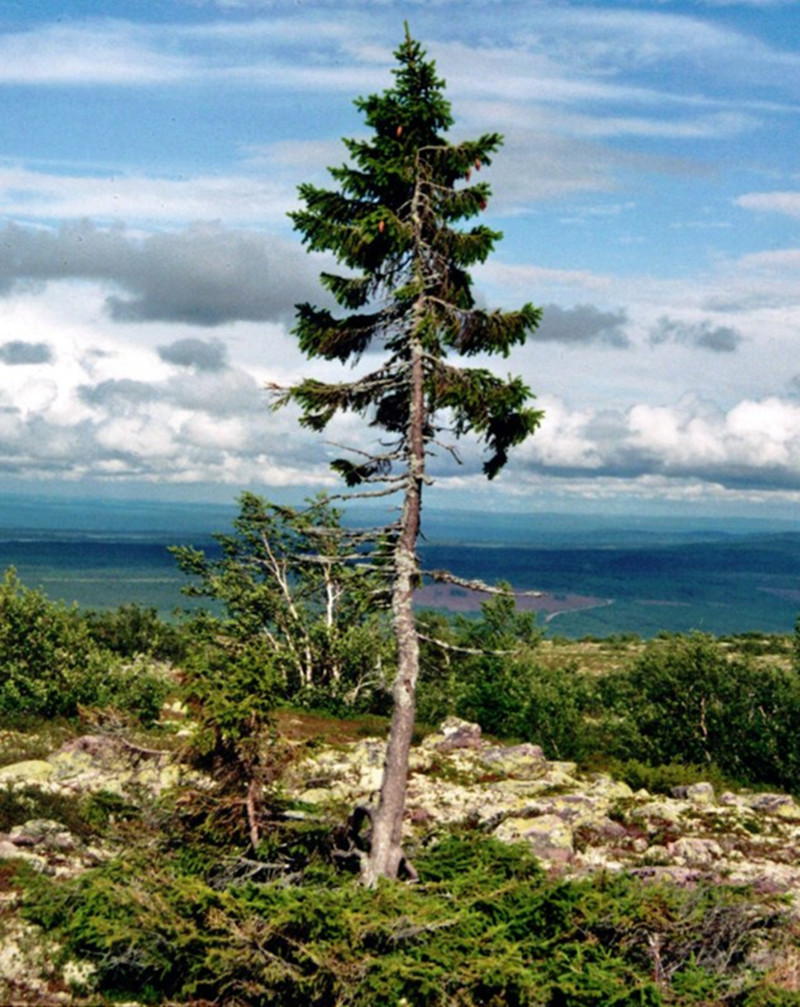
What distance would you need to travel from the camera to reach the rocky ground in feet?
49.4

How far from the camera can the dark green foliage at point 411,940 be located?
1064cm

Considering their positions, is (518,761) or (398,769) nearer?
(398,769)

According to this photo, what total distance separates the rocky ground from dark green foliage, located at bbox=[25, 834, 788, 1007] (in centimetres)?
104

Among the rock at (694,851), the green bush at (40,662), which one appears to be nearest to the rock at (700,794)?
the rock at (694,851)

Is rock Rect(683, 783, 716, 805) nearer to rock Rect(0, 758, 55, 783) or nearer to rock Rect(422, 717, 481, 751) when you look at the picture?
rock Rect(422, 717, 481, 751)

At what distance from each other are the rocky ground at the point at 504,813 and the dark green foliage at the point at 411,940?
40.9 inches

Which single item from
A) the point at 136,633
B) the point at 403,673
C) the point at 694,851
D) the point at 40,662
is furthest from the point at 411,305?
the point at 136,633

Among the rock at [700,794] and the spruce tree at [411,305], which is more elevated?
the spruce tree at [411,305]

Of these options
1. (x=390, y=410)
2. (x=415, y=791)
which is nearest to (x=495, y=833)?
(x=415, y=791)

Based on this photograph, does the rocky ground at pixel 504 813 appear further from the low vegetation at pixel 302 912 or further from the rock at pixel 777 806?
the low vegetation at pixel 302 912

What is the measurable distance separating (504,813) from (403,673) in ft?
17.6

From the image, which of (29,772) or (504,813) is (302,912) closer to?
(504,813)

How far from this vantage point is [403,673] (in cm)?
1584

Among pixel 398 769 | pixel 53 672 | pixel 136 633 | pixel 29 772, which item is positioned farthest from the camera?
pixel 136 633
